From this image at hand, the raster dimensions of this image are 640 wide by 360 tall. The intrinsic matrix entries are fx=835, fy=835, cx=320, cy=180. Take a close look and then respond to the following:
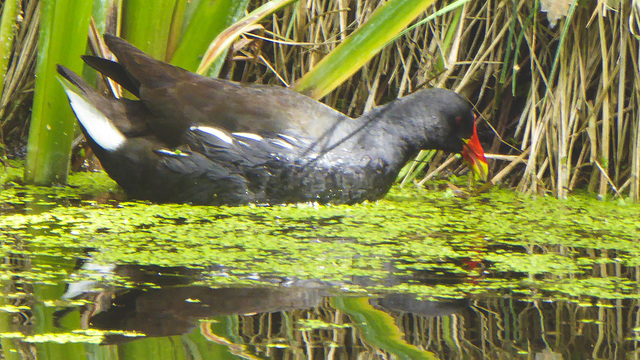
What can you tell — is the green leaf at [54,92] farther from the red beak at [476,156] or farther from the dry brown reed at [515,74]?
the red beak at [476,156]

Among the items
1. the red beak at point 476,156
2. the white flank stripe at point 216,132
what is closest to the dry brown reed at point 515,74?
the red beak at point 476,156

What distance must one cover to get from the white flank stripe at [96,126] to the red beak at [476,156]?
4.21 feet

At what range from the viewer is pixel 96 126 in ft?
9.18

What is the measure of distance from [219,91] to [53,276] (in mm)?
1213

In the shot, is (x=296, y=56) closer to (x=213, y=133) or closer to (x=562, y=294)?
(x=213, y=133)

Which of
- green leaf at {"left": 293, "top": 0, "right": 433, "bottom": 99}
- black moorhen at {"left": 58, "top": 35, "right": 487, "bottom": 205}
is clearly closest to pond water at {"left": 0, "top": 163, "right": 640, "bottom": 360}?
black moorhen at {"left": 58, "top": 35, "right": 487, "bottom": 205}

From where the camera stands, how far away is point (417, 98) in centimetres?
310

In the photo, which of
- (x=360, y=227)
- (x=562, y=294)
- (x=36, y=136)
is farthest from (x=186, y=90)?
(x=562, y=294)

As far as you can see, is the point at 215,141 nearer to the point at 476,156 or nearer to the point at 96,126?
the point at 96,126

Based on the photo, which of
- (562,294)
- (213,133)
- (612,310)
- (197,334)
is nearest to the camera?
(197,334)

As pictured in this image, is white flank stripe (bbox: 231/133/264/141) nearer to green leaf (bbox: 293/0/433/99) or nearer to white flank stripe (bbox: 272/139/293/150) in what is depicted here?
white flank stripe (bbox: 272/139/293/150)

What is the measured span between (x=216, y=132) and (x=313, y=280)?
106cm

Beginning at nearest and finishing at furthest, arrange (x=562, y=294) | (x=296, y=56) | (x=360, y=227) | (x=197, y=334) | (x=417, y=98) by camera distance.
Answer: (x=197, y=334) → (x=562, y=294) → (x=360, y=227) → (x=417, y=98) → (x=296, y=56)

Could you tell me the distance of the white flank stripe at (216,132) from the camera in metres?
2.77
